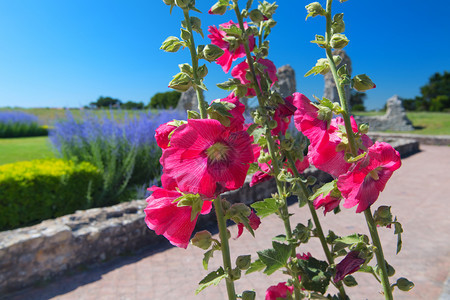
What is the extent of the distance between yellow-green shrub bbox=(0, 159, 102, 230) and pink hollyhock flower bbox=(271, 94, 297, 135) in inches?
145

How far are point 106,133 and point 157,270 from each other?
9.43ft

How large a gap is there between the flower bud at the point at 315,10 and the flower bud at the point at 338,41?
0.08m

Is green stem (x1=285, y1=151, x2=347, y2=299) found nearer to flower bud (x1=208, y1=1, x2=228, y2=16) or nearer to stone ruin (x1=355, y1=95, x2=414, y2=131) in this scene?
flower bud (x1=208, y1=1, x2=228, y2=16)

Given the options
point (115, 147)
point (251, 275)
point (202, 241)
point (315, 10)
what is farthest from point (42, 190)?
point (315, 10)

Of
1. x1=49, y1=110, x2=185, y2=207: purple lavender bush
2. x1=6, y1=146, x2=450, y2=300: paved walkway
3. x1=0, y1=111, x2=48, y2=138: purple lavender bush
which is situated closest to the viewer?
x1=6, y1=146, x2=450, y2=300: paved walkway

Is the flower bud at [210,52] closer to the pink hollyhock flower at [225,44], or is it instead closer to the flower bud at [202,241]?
the pink hollyhock flower at [225,44]

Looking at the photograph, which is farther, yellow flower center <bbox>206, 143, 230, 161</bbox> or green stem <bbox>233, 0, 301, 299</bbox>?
green stem <bbox>233, 0, 301, 299</bbox>

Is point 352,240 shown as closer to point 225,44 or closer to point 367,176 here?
point 367,176

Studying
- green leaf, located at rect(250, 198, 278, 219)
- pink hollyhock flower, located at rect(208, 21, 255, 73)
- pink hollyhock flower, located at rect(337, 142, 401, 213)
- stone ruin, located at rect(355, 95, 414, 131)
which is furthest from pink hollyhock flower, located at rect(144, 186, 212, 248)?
stone ruin, located at rect(355, 95, 414, 131)

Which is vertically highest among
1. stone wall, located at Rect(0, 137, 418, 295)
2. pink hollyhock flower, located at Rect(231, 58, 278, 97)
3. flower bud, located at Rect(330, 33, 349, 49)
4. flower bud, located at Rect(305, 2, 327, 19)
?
flower bud, located at Rect(305, 2, 327, 19)

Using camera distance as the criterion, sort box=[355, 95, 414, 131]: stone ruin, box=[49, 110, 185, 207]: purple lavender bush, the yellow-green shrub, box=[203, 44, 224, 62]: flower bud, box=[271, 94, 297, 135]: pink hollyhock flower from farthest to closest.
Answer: box=[355, 95, 414, 131]: stone ruin, box=[49, 110, 185, 207]: purple lavender bush, the yellow-green shrub, box=[271, 94, 297, 135]: pink hollyhock flower, box=[203, 44, 224, 62]: flower bud

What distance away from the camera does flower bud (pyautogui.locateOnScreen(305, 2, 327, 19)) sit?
769 millimetres

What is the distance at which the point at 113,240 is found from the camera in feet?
10.7

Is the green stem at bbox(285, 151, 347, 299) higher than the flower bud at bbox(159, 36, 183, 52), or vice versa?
the flower bud at bbox(159, 36, 183, 52)
